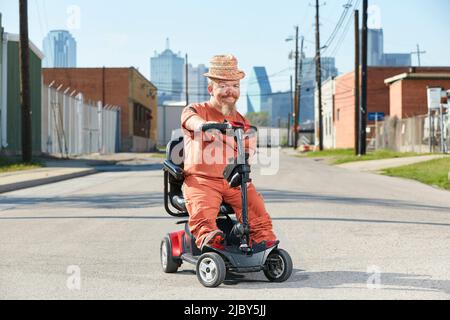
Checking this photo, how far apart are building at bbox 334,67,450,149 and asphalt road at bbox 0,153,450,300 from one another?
37932 mm

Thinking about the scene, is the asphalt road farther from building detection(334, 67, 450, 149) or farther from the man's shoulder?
building detection(334, 67, 450, 149)

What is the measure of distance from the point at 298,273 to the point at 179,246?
0.96m

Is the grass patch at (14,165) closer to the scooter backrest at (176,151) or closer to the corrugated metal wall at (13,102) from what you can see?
the corrugated metal wall at (13,102)

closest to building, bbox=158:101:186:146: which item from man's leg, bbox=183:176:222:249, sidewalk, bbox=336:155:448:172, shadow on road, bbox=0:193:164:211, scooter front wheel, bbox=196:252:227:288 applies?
sidewalk, bbox=336:155:448:172

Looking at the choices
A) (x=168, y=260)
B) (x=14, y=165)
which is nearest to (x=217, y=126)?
(x=168, y=260)

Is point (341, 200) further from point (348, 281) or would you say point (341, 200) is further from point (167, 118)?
point (167, 118)

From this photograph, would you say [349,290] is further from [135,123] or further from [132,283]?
[135,123]

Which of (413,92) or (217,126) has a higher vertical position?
(413,92)

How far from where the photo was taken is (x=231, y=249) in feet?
19.2

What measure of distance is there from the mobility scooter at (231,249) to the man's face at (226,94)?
0.22 metres

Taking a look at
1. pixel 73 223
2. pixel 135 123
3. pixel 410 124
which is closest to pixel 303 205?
pixel 73 223

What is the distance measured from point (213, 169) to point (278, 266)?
0.87 metres

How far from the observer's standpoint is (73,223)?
10.7 m

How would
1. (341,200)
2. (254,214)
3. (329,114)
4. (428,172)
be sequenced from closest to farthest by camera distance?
(254,214)
(341,200)
(428,172)
(329,114)
